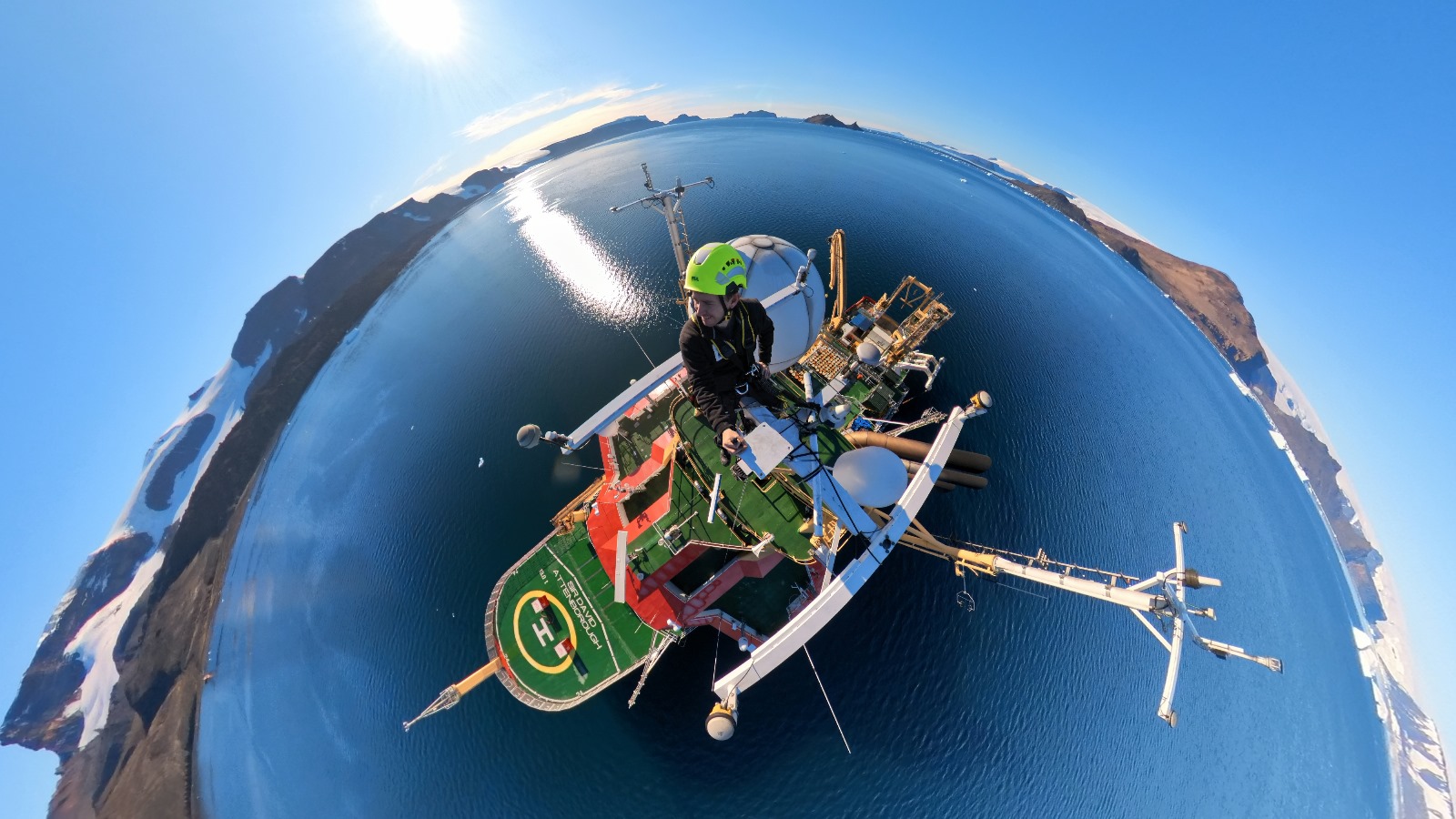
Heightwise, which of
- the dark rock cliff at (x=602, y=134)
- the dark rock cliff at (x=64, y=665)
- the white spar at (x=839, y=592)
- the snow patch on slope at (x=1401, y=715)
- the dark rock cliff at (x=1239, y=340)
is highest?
the dark rock cliff at (x=602, y=134)

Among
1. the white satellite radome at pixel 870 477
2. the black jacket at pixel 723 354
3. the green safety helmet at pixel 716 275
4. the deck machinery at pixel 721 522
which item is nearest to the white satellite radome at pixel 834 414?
the deck machinery at pixel 721 522

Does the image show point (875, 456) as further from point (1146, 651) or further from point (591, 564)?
point (1146, 651)

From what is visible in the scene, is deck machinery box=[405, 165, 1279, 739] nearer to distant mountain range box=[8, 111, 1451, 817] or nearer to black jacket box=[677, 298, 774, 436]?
black jacket box=[677, 298, 774, 436]

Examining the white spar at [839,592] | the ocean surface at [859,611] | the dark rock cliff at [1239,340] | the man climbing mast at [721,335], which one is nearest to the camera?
the man climbing mast at [721,335]

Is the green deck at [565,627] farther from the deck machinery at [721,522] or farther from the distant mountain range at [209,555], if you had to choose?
the distant mountain range at [209,555]

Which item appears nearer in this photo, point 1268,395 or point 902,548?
point 902,548

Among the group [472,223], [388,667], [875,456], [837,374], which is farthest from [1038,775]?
[472,223]

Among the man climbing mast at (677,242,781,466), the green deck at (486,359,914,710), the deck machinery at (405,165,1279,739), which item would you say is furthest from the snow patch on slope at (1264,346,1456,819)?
the man climbing mast at (677,242,781,466)
